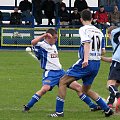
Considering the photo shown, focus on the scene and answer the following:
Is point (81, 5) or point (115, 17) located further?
point (81, 5)

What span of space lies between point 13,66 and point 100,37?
9.99 meters

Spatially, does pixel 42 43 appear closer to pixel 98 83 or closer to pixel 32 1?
pixel 98 83

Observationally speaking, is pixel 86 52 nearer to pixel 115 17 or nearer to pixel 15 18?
pixel 15 18

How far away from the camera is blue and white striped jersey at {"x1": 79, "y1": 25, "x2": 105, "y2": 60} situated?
952 centimetres

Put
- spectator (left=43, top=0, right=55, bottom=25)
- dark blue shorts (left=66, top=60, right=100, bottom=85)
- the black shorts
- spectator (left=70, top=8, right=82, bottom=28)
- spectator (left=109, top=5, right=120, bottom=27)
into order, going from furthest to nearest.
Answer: spectator (left=43, top=0, right=55, bottom=25)
spectator (left=109, top=5, right=120, bottom=27)
spectator (left=70, top=8, right=82, bottom=28)
the black shorts
dark blue shorts (left=66, top=60, right=100, bottom=85)

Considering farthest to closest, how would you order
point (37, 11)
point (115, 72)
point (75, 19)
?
point (37, 11) < point (75, 19) < point (115, 72)

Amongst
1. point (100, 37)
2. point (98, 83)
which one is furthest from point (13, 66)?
point (100, 37)

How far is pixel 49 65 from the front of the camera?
10.4 metres

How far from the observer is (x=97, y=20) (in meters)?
28.3

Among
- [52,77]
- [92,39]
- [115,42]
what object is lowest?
[52,77]

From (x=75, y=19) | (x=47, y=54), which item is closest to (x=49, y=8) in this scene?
(x=75, y=19)

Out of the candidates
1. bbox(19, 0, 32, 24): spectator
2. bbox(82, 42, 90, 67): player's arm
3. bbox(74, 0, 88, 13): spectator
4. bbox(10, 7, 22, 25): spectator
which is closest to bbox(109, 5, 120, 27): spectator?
bbox(74, 0, 88, 13): spectator

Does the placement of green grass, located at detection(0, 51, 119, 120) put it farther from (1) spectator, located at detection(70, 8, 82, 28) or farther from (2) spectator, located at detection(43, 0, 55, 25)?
(2) spectator, located at detection(43, 0, 55, 25)

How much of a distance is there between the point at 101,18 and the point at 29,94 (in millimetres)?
16419
